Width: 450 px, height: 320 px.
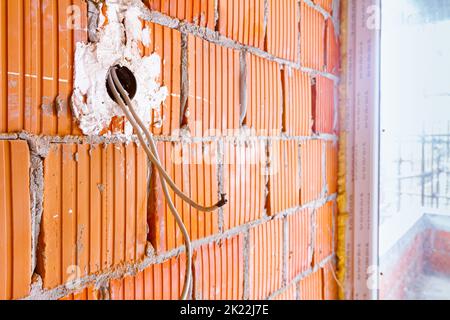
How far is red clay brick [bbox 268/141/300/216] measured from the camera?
132cm

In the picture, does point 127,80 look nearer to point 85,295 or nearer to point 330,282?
point 85,295

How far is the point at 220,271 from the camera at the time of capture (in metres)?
1.11

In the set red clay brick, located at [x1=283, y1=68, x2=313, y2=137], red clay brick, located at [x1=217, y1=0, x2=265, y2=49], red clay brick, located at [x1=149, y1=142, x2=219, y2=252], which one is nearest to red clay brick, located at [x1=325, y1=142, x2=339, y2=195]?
red clay brick, located at [x1=283, y1=68, x2=313, y2=137]

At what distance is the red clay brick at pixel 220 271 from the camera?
104 centimetres

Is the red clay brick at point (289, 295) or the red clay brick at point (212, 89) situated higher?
the red clay brick at point (212, 89)

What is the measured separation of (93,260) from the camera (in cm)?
76

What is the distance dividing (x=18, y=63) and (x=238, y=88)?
2.15ft

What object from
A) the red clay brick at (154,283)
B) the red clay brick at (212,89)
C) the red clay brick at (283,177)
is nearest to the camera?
the red clay brick at (154,283)

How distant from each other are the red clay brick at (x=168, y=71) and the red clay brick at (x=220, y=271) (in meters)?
0.37

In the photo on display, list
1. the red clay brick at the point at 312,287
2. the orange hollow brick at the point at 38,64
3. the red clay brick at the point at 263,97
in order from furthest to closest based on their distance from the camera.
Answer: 1. the red clay brick at the point at 312,287
2. the red clay brick at the point at 263,97
3. the orange hollow brick at the point at 38,64

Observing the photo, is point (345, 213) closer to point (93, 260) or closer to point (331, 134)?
point (331, 134)

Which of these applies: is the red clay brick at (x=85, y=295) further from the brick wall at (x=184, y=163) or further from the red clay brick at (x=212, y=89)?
the red clay brick at (x=212, y=89)

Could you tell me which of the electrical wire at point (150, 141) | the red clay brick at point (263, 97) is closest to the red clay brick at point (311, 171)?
the red clay brick at point (263, 97)
